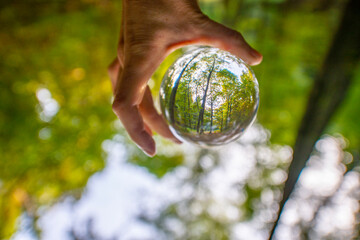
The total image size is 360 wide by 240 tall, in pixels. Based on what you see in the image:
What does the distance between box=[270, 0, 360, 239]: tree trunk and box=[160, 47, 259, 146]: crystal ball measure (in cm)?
269

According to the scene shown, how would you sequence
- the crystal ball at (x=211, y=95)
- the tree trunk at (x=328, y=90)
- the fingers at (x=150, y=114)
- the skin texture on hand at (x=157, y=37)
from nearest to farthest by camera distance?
the crystal ball at (x=211, y=95)
the skin texture on hand at (x=157, y=37)
the fingers at (x=150, y=114)
the tree trunk at (x=328, y=90)

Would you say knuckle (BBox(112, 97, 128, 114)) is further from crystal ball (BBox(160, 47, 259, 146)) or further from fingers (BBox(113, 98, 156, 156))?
crystal ball (BBox(160, 47, 259, 146))

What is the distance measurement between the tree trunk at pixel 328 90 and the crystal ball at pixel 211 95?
8.83 feet

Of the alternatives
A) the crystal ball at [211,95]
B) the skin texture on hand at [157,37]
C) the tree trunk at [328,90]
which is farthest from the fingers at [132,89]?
the tree trunk at [328,90]

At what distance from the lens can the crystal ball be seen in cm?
160

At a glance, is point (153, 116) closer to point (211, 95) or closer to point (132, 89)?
point (132, 89)

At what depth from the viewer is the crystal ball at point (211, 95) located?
5.25 ft

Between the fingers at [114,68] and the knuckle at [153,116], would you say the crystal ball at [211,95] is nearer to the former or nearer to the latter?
the knuckle at [153,116]

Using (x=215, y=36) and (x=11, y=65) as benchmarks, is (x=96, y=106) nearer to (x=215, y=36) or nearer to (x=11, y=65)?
(x=11, y=65)

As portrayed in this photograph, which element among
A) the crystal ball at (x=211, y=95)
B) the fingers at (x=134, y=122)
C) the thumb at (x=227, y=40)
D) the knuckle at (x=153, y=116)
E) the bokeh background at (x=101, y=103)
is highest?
the thumb at (x=227, y=40)

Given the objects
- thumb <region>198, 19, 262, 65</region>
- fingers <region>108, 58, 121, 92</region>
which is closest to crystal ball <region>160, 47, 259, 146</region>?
thumb <region>198, 19, 262, 65</region>

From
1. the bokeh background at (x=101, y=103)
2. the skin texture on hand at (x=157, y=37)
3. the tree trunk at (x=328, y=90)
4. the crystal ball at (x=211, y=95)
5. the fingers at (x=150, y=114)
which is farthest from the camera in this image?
the bokeh background at (x=101, y=103)

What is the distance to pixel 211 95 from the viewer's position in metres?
1.59

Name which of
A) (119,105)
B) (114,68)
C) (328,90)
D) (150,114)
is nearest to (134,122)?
(119,105)
